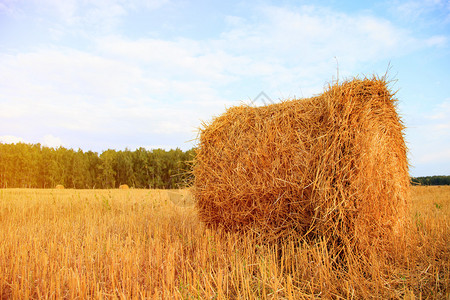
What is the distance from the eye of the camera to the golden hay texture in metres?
3.78

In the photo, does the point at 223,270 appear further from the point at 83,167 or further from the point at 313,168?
the point at 83,167

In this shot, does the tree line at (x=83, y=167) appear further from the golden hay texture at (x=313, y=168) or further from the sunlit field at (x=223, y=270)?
the sunlit field at (x=223, y=270)

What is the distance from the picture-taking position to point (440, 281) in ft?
11.6

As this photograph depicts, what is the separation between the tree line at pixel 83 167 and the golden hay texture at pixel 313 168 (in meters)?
20.9

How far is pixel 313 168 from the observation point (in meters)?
3.92

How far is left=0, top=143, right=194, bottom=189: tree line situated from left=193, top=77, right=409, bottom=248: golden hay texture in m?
20.9

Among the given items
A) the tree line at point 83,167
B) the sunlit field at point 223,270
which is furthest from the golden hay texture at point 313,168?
the tree line at point 83,167

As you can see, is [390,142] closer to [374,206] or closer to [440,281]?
[374,206]

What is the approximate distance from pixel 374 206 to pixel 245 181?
74.1 inches

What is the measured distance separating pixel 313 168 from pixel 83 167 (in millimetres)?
32923

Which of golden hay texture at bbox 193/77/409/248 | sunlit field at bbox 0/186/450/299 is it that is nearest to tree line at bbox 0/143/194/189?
golden hay texture at bbox 193/77/409/248

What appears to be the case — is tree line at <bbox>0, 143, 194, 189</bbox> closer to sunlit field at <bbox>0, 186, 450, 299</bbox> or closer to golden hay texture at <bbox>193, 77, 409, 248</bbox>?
golden hay texture at <bbox>193, 77, 409, 248</bbox>

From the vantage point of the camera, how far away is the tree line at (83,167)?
28.3 metres

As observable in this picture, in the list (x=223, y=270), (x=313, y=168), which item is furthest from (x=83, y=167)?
(x=313, y=168)
